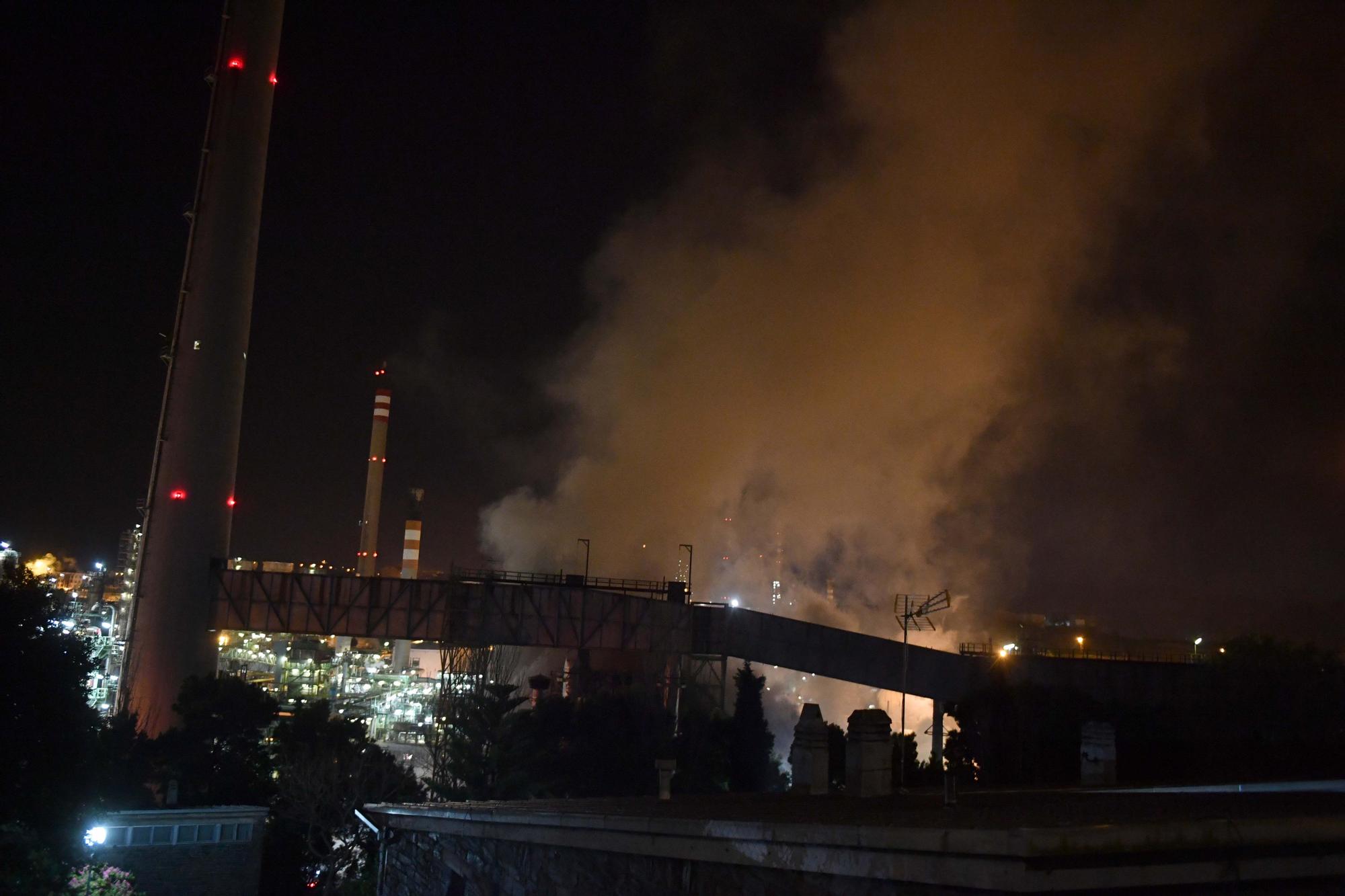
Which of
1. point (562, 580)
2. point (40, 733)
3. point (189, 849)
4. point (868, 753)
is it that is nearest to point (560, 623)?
point (562, 580)

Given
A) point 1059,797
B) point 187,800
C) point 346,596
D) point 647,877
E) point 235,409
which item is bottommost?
point 187,800

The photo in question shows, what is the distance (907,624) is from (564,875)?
2446 centimetres

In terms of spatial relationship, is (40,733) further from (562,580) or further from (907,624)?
(562,580)

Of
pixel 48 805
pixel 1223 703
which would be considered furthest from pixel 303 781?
pixel 1223 703

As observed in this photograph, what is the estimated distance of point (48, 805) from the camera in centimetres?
1623

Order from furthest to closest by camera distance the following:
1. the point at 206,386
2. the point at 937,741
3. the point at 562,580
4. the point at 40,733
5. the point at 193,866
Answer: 1. the point at 562,580
2. the point at 206,386
3. the point at 937,741
4. the point at 193,866
5. the point at 40,733

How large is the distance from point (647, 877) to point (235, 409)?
40.9m

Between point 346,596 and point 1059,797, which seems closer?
point 1059,797

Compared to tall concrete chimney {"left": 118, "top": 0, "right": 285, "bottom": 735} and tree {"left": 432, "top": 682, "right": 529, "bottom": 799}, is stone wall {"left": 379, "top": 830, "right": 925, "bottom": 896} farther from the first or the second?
tall concrete chimney {"left": 118, "top": 0, "right": 285, "bottom": 735}

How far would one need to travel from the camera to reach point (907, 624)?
107ft

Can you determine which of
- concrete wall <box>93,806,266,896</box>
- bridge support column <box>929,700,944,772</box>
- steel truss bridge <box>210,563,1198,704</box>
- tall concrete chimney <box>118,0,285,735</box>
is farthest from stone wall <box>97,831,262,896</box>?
tall concrete chimney <box>118,0,285,735</box>

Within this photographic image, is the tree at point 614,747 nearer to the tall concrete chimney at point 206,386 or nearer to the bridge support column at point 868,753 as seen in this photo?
the tall concrete chimney at point 206,386

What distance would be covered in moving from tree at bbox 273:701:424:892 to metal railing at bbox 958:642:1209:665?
77.2ft

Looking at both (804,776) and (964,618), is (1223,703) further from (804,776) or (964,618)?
(964,618)
